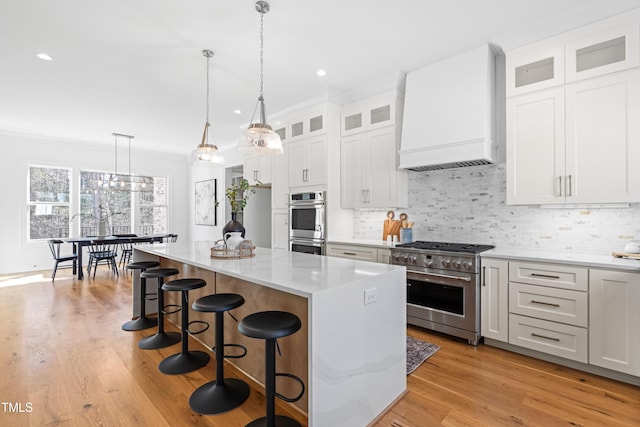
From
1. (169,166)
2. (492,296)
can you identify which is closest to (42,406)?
(492,296)

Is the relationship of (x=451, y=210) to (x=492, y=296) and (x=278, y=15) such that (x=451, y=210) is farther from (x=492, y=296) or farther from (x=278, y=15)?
(x=278, y=15)

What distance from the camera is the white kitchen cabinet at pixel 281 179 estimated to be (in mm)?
4886

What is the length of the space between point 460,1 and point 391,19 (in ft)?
1.81

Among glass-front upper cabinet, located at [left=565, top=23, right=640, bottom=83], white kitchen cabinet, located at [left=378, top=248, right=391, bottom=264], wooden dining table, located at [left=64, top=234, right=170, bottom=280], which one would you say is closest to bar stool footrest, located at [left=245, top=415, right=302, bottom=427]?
white kitchen cabinet, located at [left=378, top=248, right=391, bottom=264]

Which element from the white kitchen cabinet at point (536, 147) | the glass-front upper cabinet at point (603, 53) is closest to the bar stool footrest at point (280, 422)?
the white kitchen cabinet at point (536, 147)

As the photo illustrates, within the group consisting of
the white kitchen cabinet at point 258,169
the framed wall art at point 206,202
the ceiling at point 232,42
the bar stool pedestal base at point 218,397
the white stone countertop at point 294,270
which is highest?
the ceiling at point 232,42

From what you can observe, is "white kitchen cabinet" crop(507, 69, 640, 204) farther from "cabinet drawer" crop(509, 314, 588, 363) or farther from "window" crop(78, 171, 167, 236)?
"window" crop(78, 171, 167, 236)

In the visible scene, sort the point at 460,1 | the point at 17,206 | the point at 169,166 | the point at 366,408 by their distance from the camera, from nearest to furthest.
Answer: the point at 366,408, the point at 460,1, the point at 17,206, the point at 169,166

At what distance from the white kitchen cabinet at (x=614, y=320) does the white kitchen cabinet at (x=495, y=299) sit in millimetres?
580

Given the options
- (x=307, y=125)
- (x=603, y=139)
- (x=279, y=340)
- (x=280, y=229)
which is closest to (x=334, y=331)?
(x=279, y=340)

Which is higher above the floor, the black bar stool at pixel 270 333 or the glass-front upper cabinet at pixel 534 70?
the glass-front upper cabinet at pixel 534 70

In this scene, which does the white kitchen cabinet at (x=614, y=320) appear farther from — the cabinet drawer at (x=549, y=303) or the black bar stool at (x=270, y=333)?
the black bar stool at (x=270, y=333)

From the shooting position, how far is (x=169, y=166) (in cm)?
851

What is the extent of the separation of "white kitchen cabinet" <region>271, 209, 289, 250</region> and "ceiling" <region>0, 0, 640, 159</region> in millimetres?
1671
